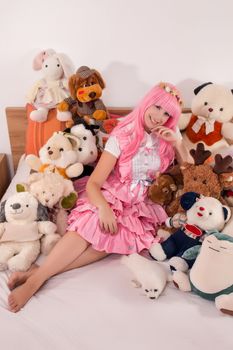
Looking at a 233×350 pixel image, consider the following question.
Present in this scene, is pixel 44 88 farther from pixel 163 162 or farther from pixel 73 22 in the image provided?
pixel 163 162

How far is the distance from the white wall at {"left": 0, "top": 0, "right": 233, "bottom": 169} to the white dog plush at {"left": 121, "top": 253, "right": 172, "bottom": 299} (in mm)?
827

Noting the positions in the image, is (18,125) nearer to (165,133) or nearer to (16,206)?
(16,206)

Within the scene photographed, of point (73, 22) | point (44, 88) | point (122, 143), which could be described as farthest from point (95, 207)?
point (73, 22)

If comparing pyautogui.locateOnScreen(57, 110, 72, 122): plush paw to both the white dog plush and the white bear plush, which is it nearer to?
the white bear plush

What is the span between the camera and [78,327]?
0.97 meters

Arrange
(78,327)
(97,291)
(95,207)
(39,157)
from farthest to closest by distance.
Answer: (39,157) → (95,207) → (97,291) → (78,327)

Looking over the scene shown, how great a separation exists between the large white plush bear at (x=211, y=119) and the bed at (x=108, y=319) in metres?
0.63

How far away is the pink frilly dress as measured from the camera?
4.07 feet

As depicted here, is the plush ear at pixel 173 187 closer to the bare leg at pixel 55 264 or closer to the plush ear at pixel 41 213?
the bare leg at pixel 55 264

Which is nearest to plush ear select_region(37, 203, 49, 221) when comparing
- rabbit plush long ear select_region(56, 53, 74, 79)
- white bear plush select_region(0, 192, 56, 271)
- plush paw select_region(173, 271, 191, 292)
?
white bear plush select_region(0, 192, 56, 271)

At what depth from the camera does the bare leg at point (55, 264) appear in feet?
3.43

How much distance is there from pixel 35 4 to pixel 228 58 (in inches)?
33.5

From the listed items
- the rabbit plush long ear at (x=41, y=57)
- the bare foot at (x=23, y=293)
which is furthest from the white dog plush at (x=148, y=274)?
the rabbit plush long ear at (x=41, y=57)

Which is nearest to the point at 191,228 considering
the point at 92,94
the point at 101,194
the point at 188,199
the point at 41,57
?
the point at 188,199
